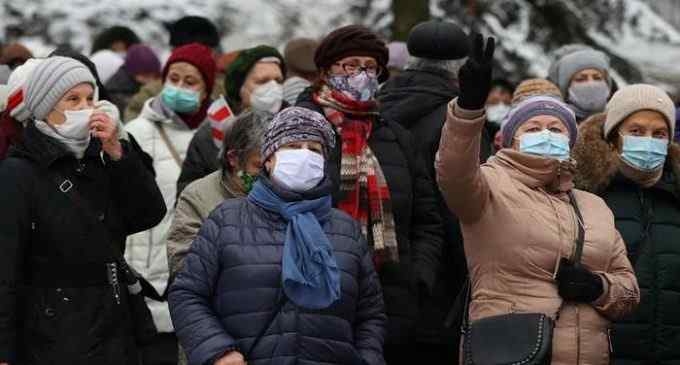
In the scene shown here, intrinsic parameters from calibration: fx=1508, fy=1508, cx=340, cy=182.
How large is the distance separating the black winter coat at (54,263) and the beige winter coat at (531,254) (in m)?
1.60

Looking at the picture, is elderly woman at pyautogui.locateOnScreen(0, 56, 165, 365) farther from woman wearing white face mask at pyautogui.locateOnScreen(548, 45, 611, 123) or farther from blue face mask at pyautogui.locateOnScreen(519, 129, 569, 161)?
woman wearing white face mask at pyautogui.locateOnScreen(548, 45, 611, 123)

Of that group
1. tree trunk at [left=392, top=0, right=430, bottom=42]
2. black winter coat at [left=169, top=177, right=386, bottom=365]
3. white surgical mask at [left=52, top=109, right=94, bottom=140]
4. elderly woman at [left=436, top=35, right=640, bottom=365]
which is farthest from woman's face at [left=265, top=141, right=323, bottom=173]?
tree trunk at [left=392, top=0, right=430, bottom=42]

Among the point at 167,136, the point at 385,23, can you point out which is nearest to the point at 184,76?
the point at 167,136

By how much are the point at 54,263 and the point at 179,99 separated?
2.96m

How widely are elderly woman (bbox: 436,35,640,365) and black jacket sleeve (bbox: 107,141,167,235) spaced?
1.50 metres

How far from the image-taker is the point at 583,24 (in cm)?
1533

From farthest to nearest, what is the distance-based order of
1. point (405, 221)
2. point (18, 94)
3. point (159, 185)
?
point (159, 185) → point (405, 221) → point (18, 94)

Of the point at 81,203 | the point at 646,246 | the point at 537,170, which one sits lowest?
the point at 646,246

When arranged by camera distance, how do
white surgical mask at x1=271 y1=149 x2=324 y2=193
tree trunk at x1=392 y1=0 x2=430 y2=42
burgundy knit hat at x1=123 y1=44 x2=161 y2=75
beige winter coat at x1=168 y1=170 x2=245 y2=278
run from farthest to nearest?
tree trunk at x1=392 y1=0 x2=430 y2=42
burgundy knit hat at x1=123 y1=44 x2=161 y2=75
beige winter coat at x1=168 y1=170 x2=245 y2=278
white surgical mask at x1=271 y1=149 x2=324 y2=193

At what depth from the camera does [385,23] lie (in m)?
15.4

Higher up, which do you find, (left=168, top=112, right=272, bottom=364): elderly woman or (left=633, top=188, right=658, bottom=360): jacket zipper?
(left=168, top=112, right=272, bottom=364): elderly woman

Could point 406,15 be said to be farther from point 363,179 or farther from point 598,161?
point 363,179

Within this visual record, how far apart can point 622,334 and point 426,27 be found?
2144 mm

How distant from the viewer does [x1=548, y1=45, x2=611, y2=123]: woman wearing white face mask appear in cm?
952
